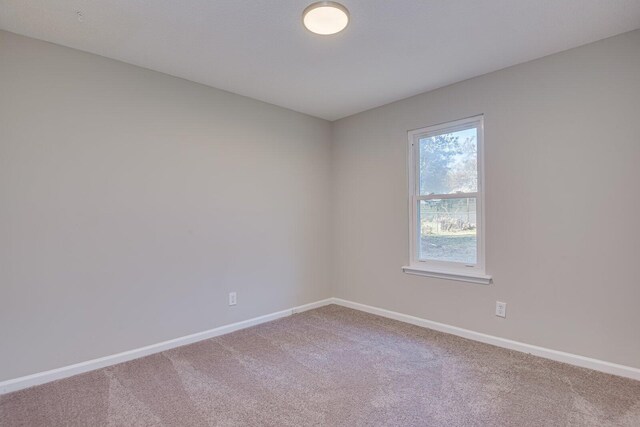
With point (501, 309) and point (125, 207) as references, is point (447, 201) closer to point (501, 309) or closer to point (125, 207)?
point (501, 309)

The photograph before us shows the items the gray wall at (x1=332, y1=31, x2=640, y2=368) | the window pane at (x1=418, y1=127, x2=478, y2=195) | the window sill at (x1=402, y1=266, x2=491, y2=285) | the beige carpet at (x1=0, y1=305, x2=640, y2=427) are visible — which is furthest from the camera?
the window pane at (x1=418, y1=127, x2=478, y2=195)

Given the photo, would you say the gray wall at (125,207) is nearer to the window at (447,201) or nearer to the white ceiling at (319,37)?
the white ceiling at (319,37)

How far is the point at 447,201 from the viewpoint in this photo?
3195 mm

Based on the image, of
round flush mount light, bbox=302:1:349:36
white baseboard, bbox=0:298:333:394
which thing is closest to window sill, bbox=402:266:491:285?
white baseboard, bbox=0:298:333:394

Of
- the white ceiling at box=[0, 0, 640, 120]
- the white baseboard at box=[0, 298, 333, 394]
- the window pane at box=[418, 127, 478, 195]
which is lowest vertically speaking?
the white baseboard at box=[0, 298, 333, 394]

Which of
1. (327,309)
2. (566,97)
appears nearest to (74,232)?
(327,309)

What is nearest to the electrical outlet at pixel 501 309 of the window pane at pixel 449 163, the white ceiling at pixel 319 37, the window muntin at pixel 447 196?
the window muntin at pixel 447 196

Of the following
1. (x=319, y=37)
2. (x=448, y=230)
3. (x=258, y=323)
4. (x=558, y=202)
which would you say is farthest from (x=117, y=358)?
(x=558, y=202)

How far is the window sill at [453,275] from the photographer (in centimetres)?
291

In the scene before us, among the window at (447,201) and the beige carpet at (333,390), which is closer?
the beige carpet at (333,390)

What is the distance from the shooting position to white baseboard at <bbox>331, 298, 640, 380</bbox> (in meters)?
2.28

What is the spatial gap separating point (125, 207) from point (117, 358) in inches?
44.8

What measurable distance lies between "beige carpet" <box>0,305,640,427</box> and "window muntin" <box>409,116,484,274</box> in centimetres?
78

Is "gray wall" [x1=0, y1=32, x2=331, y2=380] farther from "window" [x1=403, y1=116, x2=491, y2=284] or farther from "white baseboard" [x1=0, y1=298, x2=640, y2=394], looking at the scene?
"window" [x1=403, y1=116, x2=491, y2=284]
